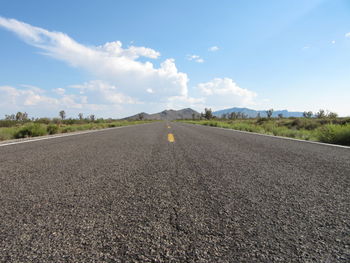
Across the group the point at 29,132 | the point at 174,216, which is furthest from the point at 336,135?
the point at 29,132

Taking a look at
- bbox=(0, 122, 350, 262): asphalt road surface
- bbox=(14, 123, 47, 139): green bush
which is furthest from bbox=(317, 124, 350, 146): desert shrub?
bbox=(14, 123, 47, 139): green bush

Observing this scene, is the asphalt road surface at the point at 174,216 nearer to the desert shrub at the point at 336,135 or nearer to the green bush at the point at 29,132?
the desert shrub at the point at 336,135

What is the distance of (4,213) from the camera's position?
1334 millimetres

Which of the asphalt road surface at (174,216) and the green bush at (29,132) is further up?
Result: the green bush at (29,132)

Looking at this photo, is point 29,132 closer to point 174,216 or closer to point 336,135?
point 174,216

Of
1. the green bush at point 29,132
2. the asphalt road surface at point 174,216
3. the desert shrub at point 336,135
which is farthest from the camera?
the green bush at point 29,132

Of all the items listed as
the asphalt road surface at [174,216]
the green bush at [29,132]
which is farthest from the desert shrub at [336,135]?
the green bush at [29,132]

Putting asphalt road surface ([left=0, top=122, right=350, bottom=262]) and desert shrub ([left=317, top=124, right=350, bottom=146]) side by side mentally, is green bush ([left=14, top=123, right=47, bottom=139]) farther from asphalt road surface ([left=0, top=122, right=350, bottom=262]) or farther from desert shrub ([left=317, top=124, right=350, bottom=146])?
desert shrub ([left=317, top=124, right=350, bottom=146])

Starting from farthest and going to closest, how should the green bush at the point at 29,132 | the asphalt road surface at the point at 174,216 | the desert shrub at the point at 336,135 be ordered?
1. the green bush at the point at 29,132
2. the desert shrub at the point at 336,135
3. the asphalt road surface at the point at 174,216

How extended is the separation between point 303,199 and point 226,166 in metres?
1.23

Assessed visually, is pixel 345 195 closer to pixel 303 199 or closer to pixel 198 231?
pixel 303 199

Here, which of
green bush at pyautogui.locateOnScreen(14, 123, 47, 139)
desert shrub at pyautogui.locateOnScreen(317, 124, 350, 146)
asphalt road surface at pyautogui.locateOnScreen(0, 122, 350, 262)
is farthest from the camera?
green bush at pyautogui.locateOnScreen(14, 123, 47, 139)

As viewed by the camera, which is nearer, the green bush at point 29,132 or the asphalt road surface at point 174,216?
the asphalt road surface at point 174,216

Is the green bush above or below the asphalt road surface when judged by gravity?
above
